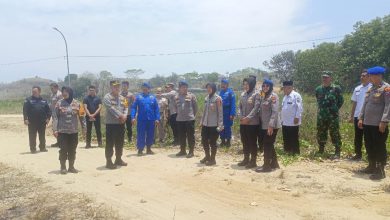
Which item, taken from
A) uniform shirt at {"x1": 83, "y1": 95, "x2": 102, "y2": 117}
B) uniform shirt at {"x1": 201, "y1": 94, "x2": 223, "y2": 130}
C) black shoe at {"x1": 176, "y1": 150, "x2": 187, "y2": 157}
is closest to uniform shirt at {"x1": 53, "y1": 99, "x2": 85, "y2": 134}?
black shoe at {"x1": 176, "y1": 150, "x2": 187, "y2": 157}

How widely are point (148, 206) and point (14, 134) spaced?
12708 millimetres

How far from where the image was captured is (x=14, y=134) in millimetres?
16969

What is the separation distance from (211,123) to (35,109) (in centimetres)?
524

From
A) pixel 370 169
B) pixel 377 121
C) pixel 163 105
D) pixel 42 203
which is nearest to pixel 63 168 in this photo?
pixel 42 203

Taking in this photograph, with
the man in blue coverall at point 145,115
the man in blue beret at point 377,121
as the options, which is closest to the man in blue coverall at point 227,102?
the man in blue coverall at point 145,115

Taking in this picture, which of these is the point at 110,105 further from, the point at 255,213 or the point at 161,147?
the point at 255,213

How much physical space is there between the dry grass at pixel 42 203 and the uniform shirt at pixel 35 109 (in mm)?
3142

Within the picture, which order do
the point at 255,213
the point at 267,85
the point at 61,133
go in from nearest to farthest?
the point at 255,213
the point at 267,85
the point at 61,133

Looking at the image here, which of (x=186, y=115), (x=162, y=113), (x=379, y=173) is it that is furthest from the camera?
(x=162, y=113)

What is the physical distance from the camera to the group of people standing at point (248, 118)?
7.34 metres

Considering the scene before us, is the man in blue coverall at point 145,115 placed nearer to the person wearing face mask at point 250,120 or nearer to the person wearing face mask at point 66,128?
the person wearing face mask at point 66,128

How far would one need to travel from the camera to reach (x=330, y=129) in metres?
9.11

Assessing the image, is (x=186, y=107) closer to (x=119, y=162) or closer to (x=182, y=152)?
(x=182, y=152)

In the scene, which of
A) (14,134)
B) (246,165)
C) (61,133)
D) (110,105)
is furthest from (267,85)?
(14,134)
